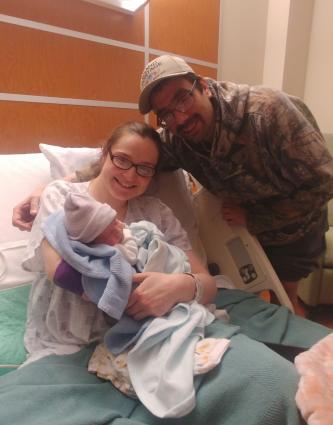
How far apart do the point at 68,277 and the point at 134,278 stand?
0.15 meters

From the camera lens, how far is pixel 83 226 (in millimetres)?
814

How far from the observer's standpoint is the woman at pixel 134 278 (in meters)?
0.85

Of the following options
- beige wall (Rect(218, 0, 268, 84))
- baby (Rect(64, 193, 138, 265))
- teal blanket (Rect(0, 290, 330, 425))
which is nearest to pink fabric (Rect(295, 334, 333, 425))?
teal blanket (Rect(0, 290, 330, 425))

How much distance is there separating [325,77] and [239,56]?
2.61ft

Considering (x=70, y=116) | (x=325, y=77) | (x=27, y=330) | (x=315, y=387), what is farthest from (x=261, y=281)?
(x=325, y=77)

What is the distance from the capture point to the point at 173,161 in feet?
4.66

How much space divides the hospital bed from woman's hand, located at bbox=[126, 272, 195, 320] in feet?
0.62

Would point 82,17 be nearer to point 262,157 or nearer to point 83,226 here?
point 262,157

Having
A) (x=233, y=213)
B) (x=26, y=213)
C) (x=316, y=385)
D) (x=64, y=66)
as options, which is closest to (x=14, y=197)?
(x=26, y=213)

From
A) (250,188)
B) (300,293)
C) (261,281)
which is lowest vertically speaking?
(300,293)

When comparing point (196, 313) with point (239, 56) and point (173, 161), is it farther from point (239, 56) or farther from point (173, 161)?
point (239, 56)

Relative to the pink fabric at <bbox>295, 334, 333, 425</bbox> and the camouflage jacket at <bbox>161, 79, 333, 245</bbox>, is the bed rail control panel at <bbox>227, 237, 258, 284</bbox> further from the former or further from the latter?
the pink fabric at <bbox>295, 334, 333, 425</bbox>

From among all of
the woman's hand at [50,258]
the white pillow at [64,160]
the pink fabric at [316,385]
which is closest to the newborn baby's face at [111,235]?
the woman's hand at [50,258]

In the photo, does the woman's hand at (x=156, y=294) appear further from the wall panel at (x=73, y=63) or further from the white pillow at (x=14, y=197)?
the wall panel at (x=73, y=63)
